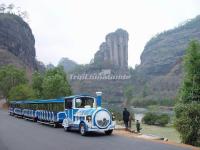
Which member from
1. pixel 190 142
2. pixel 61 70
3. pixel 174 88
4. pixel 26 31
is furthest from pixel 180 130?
pixel 174 88

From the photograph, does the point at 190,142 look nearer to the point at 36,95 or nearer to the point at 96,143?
the point at 96,143

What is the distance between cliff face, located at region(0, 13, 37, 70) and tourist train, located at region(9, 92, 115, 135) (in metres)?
112

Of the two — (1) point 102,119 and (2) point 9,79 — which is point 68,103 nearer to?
(1) point 102,119

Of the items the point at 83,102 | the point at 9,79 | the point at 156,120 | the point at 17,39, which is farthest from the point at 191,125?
the point at 17,39

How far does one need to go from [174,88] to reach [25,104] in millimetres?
151711

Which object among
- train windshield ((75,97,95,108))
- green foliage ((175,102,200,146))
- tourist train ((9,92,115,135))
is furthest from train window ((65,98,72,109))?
green foliage ((175,102,200,146))

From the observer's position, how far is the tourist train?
2134 centimetres

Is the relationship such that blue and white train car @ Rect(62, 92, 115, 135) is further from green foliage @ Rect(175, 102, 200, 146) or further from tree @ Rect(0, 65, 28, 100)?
tree @ Rect(0, 65, 28, 100)

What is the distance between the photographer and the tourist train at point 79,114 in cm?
2134

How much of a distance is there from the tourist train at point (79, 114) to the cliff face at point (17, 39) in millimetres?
111535

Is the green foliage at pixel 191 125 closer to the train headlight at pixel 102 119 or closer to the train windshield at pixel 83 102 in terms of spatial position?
the train headlight at pixel 102 119

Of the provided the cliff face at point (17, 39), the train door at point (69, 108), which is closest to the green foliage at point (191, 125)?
the train door at point (69, 108)

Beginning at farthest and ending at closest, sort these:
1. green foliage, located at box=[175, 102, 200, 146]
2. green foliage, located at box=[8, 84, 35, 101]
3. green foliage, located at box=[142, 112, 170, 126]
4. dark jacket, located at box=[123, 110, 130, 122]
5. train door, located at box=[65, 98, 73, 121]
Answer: green foliage, located at box=[8, 84, 35, 101] → green foliage, located at box=[142, 112, 170, 126] → dark jacket, located at box=[123, 110, 130, 122] → train door, located at box=[65, 98, 73, 121] → green foliage, located at box=[175, 102, 200, 146]

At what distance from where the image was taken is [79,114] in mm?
22781
